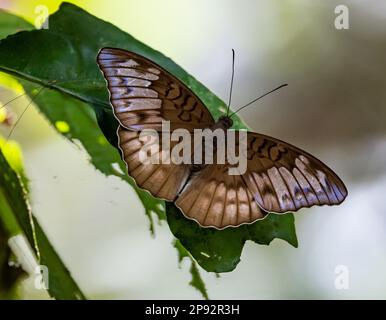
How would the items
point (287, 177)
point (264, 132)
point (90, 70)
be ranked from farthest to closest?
point (264, 132) → point (90, 70) → point (287, 177)

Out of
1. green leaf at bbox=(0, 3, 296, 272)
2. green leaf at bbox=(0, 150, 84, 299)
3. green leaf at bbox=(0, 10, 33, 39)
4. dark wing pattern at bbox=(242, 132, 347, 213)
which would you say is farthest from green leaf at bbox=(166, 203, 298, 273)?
green leaf at bbox=(0, 10, 33, 39)

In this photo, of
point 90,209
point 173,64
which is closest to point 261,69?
point 173,64

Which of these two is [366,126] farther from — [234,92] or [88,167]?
[88,167]

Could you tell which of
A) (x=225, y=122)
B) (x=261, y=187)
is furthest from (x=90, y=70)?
(x=261, y=187)

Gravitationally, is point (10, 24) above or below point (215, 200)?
above

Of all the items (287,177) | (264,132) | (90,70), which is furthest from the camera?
(264,132)

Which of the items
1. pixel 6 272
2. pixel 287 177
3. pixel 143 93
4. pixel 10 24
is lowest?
pixel 6 272

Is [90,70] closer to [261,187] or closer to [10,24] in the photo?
[10,24]
